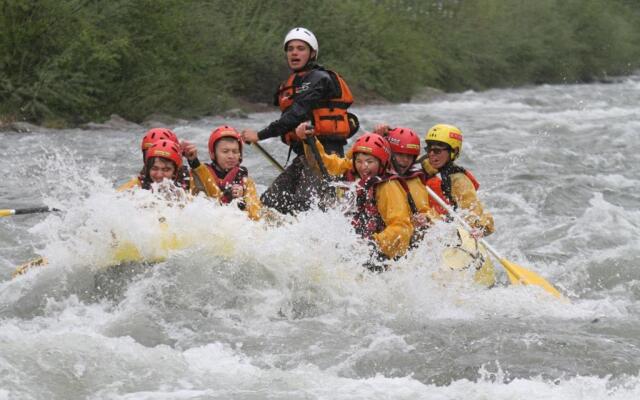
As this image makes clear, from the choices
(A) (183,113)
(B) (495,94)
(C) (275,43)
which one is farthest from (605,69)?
(A) (183,113)

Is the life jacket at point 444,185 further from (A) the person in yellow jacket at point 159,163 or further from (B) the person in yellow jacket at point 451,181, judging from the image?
(A) the person in yellow jacket at point 159,163

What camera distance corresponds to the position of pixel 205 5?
24969 millimetres

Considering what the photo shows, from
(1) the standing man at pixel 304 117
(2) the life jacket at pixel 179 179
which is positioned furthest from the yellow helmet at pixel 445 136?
(2) the life jacket at pixel 179 179

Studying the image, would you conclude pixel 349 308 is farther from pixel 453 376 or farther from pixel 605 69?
pixel 605 69

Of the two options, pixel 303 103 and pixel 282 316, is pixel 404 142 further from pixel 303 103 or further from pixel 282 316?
pixel 282 316

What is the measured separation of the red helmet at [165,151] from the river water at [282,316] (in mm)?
429

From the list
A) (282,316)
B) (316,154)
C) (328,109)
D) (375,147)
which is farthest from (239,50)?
(282,316)

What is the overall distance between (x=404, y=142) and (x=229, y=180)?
1.34m

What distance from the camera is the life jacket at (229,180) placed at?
7730mm

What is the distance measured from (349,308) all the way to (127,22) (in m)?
15.3

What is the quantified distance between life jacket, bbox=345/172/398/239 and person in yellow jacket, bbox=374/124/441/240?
22cm

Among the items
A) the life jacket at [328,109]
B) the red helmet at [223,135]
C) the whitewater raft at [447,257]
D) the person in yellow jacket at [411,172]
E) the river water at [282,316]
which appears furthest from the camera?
the life jacket at [328,109]

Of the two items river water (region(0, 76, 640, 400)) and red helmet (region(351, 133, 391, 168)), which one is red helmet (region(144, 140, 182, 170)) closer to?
river water (region(0, 76, 640, 400))

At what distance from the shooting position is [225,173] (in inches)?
312
